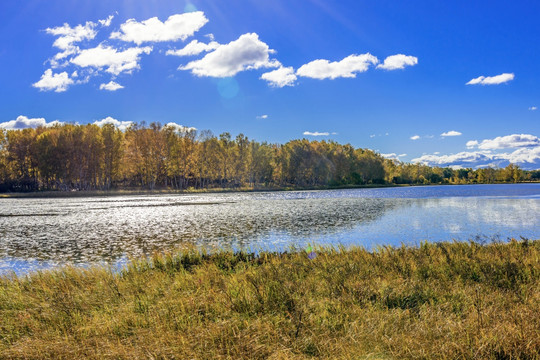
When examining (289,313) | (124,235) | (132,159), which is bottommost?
(124,235)

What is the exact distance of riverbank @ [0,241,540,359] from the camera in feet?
19.4

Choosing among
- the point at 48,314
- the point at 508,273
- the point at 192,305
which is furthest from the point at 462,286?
the point at 48,314

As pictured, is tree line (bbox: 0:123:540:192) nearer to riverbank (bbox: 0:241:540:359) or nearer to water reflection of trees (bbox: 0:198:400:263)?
water reflection of trees (bbox: 0:198:400:263)

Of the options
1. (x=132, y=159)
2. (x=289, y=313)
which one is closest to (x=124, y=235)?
(x=289, y=313)

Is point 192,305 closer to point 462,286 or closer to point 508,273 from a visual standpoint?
point 462,286

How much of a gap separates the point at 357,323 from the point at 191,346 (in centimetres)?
315

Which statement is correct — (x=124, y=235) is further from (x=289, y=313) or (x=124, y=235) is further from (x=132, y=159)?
(x=132, y=159)

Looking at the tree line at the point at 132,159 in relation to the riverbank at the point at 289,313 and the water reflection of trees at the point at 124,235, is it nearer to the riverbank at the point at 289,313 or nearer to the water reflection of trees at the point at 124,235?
the water reflection of trees at the point at 124,235

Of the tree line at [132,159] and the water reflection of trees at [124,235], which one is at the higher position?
the tree line at [132,159]

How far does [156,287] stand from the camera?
32.4ft

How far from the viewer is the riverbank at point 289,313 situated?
5906 mm

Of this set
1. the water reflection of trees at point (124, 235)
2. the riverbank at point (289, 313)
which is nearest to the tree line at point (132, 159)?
the water reflection of trees at point (124, 235)

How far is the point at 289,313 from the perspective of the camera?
293 inches

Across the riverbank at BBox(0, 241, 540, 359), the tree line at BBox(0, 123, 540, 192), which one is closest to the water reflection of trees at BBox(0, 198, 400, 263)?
the riverbank at BBox(0, 241, 540, 359)
